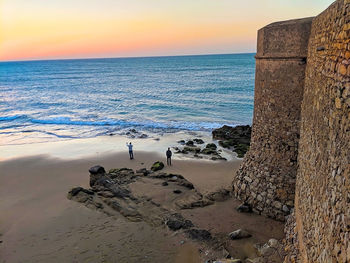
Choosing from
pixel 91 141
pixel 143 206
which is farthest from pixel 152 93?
pixel 143 206

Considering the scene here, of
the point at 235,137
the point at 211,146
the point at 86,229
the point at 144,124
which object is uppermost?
the point at 86,229

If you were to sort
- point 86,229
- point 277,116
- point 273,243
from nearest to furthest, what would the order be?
point 273,243, point 277,116, point 86,229

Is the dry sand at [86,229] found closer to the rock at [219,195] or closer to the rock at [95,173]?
the rock at [219,195]

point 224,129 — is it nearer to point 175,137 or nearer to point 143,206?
Result: point 175,137

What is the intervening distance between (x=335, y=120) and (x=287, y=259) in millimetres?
3834

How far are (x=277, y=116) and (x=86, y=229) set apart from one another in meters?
7.10

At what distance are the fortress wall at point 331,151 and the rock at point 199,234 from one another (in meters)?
3.89

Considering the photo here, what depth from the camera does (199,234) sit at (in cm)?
923

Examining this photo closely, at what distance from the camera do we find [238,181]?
1091 centimetres

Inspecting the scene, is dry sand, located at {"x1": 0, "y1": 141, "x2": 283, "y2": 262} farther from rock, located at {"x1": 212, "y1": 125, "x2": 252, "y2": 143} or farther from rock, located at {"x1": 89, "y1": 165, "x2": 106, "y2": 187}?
rock, located at {"x1": 212, "y1": 125, "x2": 252, "y2": 143}

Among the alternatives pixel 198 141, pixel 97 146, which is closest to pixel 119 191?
pixel 97 146

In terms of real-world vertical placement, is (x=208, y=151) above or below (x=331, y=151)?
below

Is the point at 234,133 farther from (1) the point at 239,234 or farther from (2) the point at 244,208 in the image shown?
(1) the point at 239,234

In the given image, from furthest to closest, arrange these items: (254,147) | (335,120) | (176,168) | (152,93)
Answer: (152,93) → (176,168) → (254,147) → (335,120)
